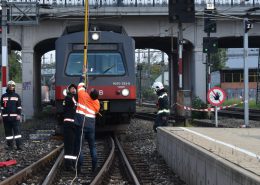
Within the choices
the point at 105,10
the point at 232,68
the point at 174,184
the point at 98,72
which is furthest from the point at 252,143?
the point at 232,68

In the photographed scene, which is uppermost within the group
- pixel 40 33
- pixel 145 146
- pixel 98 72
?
pixel 40 33

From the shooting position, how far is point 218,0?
117 feet

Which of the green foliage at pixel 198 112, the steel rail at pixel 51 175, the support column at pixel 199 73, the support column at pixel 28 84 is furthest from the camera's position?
the support column at pixel 199 73

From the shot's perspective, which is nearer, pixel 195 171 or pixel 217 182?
Answer: pixel 217 182

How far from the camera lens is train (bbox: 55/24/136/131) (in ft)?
56.4

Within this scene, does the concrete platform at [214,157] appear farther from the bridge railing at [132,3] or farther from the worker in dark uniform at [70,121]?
the bridge railing at [132,3]

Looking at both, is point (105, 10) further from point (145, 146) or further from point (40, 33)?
point (145, 146)

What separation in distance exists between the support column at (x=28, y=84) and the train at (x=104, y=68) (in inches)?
653

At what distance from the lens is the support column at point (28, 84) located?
3403 cm

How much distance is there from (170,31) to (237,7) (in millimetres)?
4366

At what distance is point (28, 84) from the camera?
34.2m

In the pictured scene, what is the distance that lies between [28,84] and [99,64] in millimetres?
17445

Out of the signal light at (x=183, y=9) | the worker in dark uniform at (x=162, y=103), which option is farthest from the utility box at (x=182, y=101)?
the worker in dark uniform at (x=162, y=103)

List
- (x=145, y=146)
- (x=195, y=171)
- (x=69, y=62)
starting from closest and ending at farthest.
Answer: (x=195, y=171) < (x=145, y=146) < (x=69, y=62)
